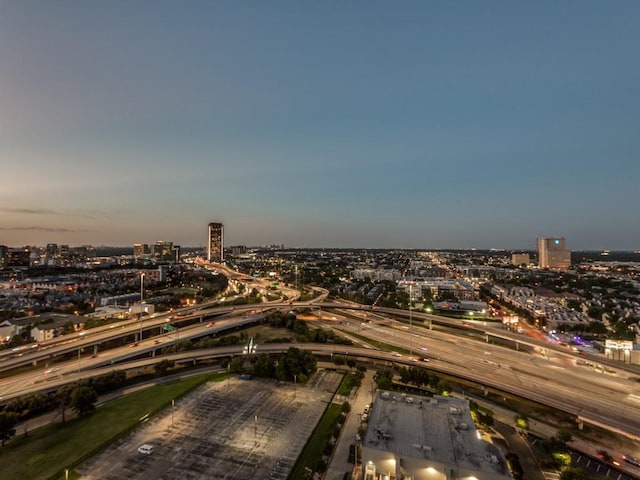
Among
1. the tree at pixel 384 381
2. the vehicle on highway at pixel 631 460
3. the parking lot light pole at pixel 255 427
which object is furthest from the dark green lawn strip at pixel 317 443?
the vehicle on highway at pixel 631 460

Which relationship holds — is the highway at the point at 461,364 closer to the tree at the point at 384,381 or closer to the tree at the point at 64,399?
the tree at the point at 64,399

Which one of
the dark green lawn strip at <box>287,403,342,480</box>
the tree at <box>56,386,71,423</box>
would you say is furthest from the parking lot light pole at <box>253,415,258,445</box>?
the tree at <box>56,386,71,423</box>

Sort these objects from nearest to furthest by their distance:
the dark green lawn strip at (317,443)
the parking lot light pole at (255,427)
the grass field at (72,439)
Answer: the grass field at (72,439) < the dark green lawn strip at (317,443) < the parking lot light pole at (255,427)

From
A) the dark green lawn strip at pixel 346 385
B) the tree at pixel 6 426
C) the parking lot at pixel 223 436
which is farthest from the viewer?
the dark green lawn strip at pixel 346 385

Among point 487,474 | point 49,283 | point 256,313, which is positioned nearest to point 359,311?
point 256,313

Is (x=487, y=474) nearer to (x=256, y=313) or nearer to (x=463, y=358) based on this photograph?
(x=463, y=358)

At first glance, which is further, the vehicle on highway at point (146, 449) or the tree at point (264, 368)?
the tree at point (264, 368)
